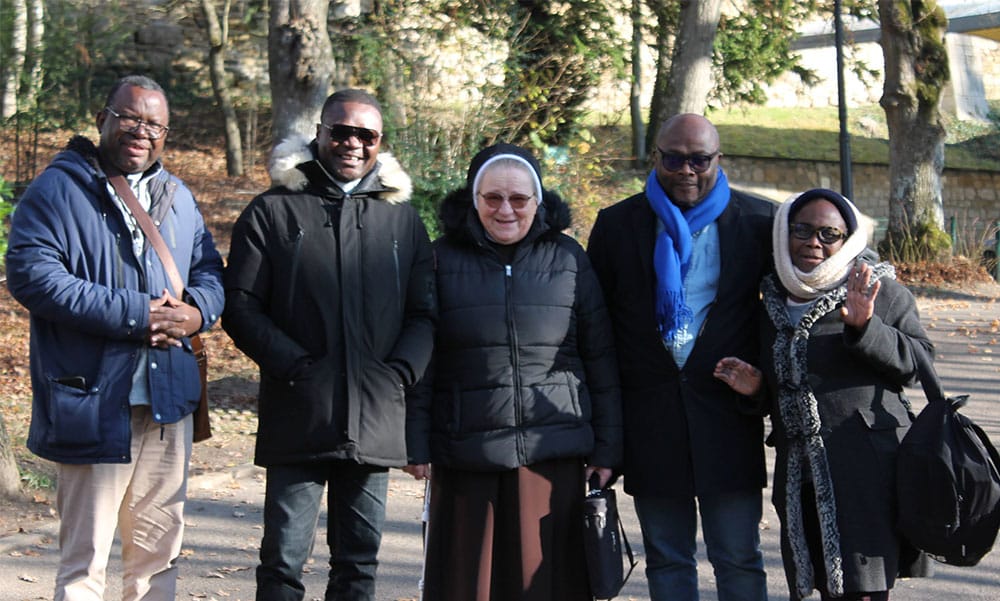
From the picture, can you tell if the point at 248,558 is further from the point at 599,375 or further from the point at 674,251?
the point at 674,251

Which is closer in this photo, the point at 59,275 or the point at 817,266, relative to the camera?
the point at 59,275

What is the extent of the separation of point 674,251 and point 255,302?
150cm

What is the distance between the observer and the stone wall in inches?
1184

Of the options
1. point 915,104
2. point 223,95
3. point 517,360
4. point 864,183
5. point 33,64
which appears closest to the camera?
point 517,360

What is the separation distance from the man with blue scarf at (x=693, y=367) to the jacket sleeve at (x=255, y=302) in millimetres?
1255

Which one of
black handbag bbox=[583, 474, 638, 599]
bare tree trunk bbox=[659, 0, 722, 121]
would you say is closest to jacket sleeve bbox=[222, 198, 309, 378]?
black handbag bbox=[583, 474, 638, 599]

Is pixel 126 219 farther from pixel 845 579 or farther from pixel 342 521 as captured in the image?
pixel 845 579

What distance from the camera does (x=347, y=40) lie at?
13.1 m

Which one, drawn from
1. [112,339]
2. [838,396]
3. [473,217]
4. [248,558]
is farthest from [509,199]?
[248,558]

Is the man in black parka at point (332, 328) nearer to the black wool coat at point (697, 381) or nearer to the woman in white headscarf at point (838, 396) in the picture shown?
the black wool coat at point (697, 381)

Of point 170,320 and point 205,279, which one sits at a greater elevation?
point 205,279

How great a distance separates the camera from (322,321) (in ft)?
13.4

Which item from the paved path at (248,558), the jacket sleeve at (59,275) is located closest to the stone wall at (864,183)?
the paved path at (248,558)

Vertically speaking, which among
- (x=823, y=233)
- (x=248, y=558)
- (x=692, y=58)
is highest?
(x=692, y=58)
